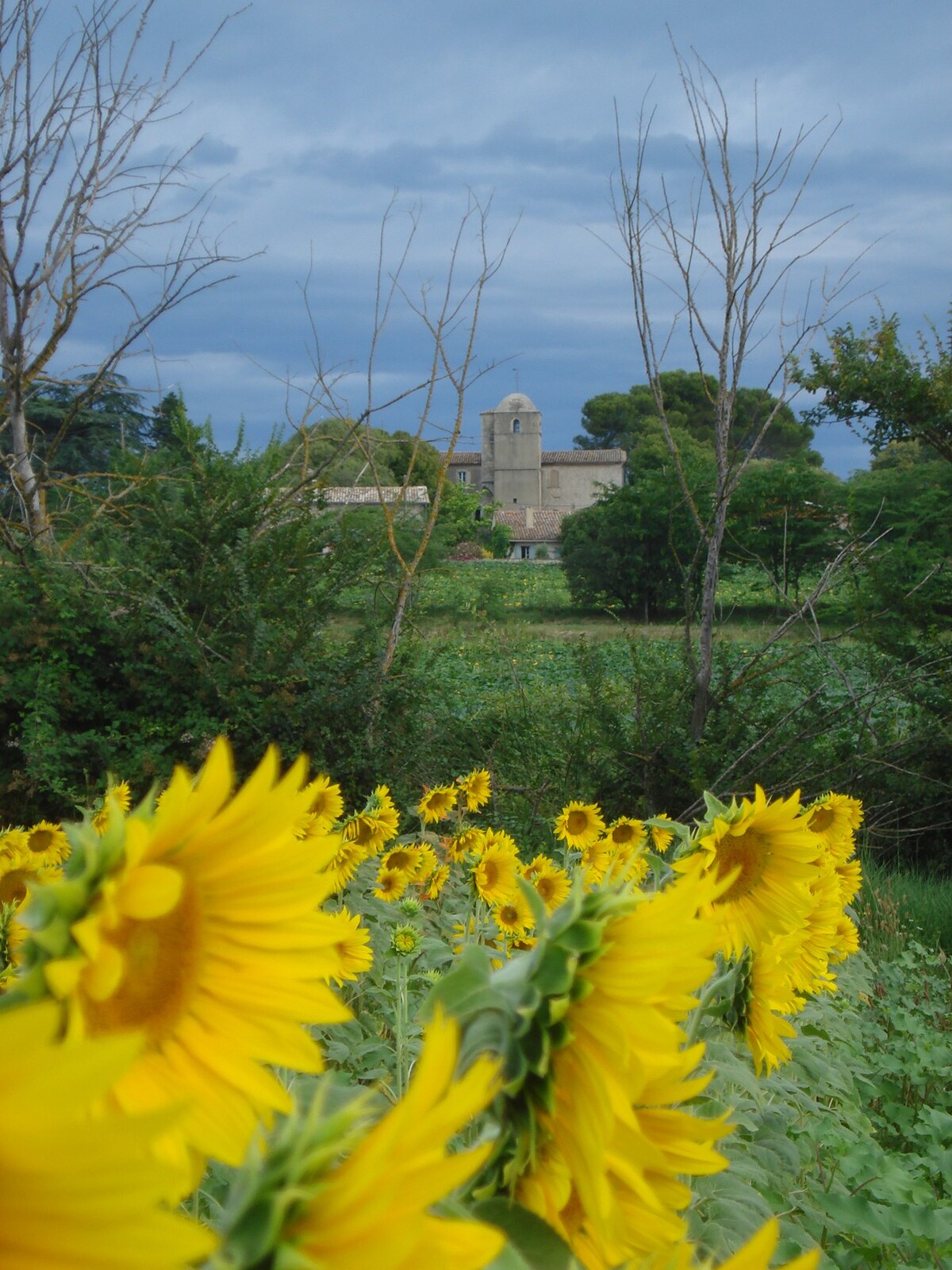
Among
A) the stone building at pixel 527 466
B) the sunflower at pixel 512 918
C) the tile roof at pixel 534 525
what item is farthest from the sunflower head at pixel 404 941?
the stone building at pixel 527 466

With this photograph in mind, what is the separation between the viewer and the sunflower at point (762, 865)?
4.63 feet

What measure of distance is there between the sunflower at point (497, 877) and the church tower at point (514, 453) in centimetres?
6415

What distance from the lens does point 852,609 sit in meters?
7.57

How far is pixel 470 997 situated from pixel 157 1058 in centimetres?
15

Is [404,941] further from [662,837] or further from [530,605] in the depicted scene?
[530,605]

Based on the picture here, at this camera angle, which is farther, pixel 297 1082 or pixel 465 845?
pixel 465 845

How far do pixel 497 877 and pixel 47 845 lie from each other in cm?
113

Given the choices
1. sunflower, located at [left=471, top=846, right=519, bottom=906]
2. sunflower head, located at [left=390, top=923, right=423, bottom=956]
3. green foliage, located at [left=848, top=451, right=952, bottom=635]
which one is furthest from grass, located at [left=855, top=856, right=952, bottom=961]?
sunflower head, located at [left=390, top=923, right=423, bottom=956]

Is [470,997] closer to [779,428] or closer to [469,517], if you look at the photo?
[469,517]

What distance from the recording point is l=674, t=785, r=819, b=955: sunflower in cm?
141

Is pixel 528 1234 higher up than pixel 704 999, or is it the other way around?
pixel 528 1234

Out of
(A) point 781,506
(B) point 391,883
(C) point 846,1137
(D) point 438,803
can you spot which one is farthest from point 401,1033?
(A) point 781,506

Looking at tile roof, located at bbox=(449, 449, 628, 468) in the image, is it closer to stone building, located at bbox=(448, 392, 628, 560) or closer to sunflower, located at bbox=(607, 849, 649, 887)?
stone building, located at bbox=(448, 392, 628, 560)

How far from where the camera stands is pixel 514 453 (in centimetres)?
6844
